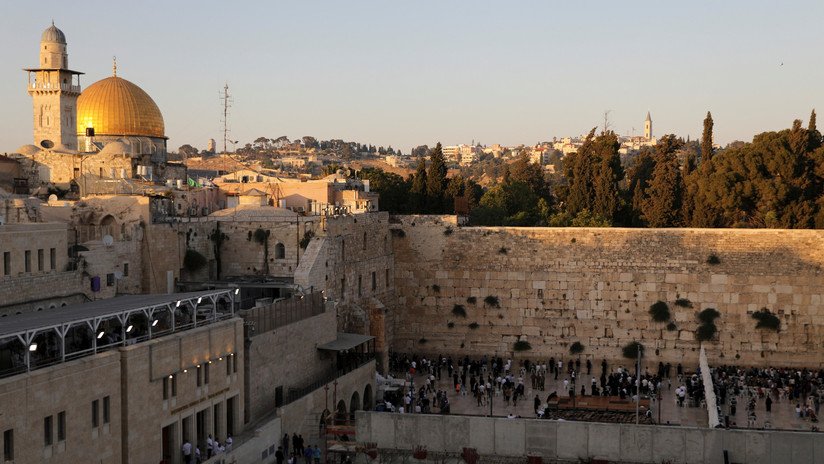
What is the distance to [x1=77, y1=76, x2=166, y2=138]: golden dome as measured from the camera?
130 feet

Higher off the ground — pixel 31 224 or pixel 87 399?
pixel 31 224

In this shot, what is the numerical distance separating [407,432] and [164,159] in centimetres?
2194

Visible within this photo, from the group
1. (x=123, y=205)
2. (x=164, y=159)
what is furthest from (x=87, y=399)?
(x=164, y=159)

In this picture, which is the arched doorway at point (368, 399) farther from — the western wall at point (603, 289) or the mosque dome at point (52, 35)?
the mosque dome at point (52, 35)

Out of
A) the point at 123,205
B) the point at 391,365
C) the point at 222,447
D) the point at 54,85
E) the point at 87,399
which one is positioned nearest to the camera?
the point at 87,399

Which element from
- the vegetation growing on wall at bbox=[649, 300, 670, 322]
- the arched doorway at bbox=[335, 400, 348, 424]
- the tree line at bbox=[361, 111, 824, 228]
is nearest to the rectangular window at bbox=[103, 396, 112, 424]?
the arched doorway at bbox=[335, 400, 348, 424]

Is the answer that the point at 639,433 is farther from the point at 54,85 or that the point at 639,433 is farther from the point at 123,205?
the point at 54,85

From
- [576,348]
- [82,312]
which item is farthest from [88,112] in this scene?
[82,312]

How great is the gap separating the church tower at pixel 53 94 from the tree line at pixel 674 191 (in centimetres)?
1350

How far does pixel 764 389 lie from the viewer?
27766 millimetres

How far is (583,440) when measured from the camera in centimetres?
2150

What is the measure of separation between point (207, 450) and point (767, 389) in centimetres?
1543

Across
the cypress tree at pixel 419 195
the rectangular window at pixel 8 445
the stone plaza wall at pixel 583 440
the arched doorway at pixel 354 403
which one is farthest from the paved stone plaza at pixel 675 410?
the cypress tree at pixel 419 195

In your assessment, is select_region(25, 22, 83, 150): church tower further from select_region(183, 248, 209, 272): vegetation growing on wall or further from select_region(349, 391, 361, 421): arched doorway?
select_region(349, 391, 361, 421): arched doorway
